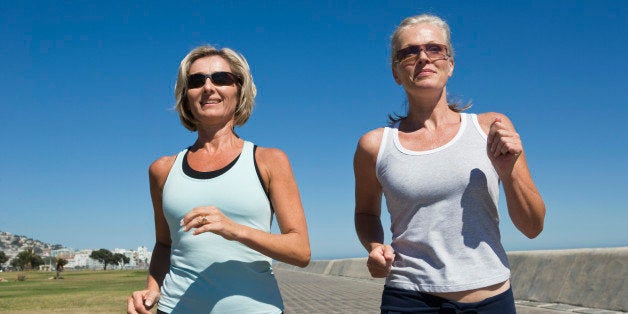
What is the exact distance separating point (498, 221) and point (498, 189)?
12 centimetres

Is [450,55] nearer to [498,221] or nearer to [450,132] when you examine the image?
[450,132]

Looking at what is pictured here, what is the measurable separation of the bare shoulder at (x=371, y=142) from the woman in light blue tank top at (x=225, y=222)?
397 millimetres

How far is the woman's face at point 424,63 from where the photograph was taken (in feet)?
9.43

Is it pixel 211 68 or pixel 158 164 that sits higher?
pixel 211 68

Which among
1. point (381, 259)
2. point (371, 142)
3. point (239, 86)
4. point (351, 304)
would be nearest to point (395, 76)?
point (371, 142)

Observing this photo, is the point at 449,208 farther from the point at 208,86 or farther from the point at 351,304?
the point at 351,304

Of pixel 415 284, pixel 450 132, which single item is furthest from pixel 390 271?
pixel 450 132

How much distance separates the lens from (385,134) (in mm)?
2893

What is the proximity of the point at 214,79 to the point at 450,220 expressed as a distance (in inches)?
42.9

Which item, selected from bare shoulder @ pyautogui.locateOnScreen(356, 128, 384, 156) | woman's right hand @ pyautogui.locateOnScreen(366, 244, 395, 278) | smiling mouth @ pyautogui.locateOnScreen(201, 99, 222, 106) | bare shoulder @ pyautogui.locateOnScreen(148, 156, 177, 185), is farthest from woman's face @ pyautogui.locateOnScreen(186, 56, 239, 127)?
woman's right hand @ pyautogui.locateOnScreen(366, 244, 395, 278)

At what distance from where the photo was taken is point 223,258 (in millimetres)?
2551

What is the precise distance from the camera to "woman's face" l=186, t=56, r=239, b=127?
285 cm

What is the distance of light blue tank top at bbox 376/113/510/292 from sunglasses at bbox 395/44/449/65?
0.37 metres

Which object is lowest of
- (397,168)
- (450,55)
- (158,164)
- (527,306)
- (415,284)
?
(527,306)
